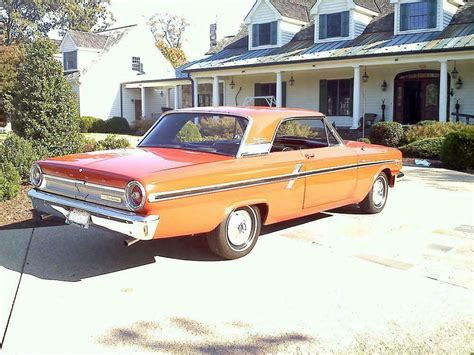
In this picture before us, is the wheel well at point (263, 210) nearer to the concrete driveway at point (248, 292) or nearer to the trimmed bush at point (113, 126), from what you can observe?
the concrete driveway at point (248, 292)

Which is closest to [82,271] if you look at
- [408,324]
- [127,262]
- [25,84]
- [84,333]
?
[127,262]

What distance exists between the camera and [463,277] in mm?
4859

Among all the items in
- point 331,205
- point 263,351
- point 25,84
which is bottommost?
point 263,351

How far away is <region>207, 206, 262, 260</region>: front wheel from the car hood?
1.92ft

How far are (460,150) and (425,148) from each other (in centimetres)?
218

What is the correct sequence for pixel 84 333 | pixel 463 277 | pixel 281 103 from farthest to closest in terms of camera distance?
pixel 281 103 < pixel 463 277 < pixel 84 333

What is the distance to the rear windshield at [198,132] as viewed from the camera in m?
→ 5.68

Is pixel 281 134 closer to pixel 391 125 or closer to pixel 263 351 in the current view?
pixel 263 351

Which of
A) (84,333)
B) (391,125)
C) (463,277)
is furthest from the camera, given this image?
(391,125)

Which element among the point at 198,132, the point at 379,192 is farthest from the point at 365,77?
the point at 198,132

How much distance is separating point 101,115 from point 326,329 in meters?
32.0

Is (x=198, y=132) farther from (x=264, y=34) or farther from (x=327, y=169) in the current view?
(x=264, y=34)

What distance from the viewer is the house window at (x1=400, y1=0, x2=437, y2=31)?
66.6ft

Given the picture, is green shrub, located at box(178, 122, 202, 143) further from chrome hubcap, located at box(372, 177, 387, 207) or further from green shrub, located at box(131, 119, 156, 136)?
green shrub, located at box(131, 119, 156, 136)
